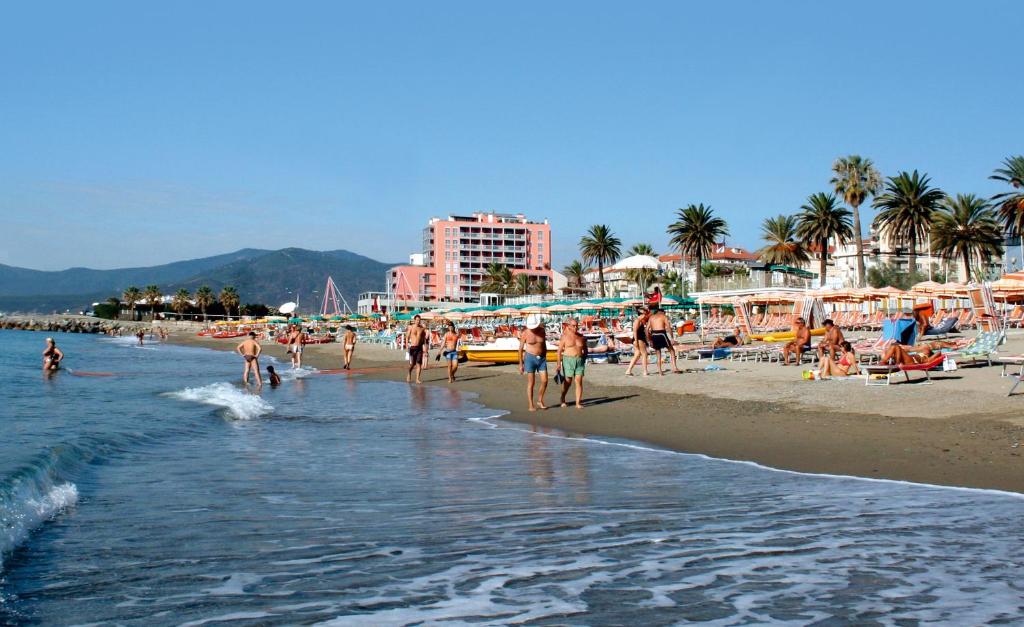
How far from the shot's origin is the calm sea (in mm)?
4246

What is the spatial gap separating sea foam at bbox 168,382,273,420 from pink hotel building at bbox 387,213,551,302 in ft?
355

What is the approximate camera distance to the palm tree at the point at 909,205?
5303cm

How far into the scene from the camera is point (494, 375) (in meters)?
24.0

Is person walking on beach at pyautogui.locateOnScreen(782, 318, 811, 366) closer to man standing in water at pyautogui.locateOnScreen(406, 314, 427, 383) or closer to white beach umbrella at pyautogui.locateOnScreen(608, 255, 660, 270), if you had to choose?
man standing in water at pyautogui.locateOnScreen(406, 314, 427, 383)

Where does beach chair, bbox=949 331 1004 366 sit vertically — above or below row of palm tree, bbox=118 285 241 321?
below

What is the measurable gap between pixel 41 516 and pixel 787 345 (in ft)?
55.3

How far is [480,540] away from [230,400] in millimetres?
13107

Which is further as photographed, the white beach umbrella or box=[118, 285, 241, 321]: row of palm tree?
box=[118, 285, 241, 321]: row of palm tree

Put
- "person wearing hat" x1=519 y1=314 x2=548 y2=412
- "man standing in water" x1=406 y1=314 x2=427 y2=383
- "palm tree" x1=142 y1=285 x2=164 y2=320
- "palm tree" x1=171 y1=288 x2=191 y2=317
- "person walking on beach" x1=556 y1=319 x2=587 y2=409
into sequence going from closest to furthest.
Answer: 1. "person walking on beach" x1=556 y1=319 x2=587 y2=409
2. "person wearing hat" x1=519 y1=314 x2=548 y2=412
3. "man standing in water" x1=406 y1=314 x2=427 y2=383
4. "palm tree" x1=171 y1=288 x2=191 y2=317
5. "palm tree" x1=142 y1=285 x2=164 y2=320

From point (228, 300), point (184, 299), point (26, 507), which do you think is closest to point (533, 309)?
point (26, 507)

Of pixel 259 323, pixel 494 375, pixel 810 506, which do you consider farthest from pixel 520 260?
pixel 810 506

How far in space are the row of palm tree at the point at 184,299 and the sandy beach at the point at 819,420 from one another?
122m

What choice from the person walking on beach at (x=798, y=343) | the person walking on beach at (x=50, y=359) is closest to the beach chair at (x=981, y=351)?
the person walking on beach at (x=798, y=343)

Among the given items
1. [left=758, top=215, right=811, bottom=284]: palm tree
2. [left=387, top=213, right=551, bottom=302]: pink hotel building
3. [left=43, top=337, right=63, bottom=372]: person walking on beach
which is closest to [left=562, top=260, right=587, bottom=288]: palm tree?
[left=387, top=213, right=551, bottom=302]: pink hotel building
